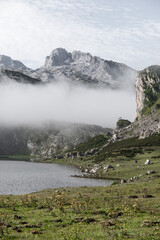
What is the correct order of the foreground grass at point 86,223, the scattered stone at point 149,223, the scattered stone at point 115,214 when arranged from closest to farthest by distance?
the foreground grass at point 86,223, the scattered stone at point 149,223, the scattered stone at point 115,214

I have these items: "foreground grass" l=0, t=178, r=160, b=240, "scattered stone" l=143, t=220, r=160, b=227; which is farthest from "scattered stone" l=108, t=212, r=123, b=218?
"scattered stone" l=143, t=220, r=160, b=227

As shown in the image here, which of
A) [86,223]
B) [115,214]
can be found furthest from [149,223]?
[86,223]

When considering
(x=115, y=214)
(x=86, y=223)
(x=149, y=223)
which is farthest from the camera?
(x=115, y=214)

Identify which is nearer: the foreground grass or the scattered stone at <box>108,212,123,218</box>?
the foreground grass

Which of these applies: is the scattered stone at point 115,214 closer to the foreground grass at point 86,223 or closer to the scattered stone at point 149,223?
the foreground grass at point 86,223

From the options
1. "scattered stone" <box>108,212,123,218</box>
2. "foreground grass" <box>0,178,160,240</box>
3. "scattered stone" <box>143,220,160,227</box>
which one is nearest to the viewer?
"foreground grass" <box>0,178,160,240</box>

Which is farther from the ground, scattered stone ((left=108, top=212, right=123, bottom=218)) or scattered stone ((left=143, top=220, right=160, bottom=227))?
scattered stone ((left=143, top=220, right=160, bottom=227))

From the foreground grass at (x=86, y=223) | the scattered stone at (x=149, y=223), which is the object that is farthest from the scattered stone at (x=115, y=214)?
the scattered stone at (x=149, y=223)

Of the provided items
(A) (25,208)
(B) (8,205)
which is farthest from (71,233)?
(B) (8,205)

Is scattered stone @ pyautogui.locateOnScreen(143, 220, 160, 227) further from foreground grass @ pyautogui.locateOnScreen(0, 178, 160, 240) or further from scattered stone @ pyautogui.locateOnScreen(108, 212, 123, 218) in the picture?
scattered stone @ pyautogui.locateOnScreen(108, 212, 123, 218)

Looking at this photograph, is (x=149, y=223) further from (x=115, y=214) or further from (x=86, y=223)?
(x=86, y=223)

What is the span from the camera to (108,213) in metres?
35.6

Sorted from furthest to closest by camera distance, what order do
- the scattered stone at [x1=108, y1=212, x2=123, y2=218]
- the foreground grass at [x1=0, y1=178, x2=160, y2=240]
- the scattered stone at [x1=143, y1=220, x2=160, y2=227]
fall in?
the scattered stone at [x1=108, y1=212, x2=123, y2=218], the scattered stone at [x1=143, y1=220, x2=160, y2=227], the foreground grass at [x1=0, y1=178, x2=160, y2=240]

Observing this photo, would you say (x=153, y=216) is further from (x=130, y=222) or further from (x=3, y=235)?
(x=3, y=235)
